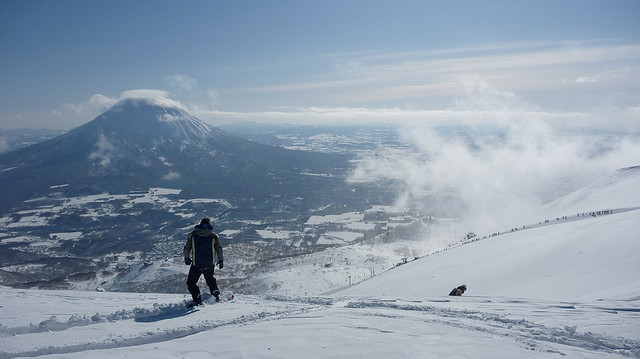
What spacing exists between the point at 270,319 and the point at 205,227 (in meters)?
3.09

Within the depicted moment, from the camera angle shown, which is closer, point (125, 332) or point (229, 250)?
point (125, 332)

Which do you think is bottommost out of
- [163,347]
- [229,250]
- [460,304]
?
[229,250]

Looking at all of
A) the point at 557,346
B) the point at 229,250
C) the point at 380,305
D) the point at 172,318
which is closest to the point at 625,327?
the point at 557,346

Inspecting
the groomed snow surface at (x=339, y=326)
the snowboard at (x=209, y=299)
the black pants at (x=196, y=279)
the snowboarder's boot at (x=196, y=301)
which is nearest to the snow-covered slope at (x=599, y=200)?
Answer: the groomed snow surface at (x=339, y=326)

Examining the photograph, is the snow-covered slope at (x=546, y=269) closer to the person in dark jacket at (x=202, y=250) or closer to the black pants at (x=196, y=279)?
the black pants at (x=196, y=279)

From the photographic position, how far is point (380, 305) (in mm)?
9758

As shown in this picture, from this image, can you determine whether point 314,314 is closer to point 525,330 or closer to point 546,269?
point 525,330

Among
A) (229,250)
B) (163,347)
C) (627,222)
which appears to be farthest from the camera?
(229,250)

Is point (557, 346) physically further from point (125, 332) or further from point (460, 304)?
point (125, 332)

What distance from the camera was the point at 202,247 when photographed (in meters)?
9.24

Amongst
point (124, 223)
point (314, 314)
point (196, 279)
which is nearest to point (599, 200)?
point (314, 314)

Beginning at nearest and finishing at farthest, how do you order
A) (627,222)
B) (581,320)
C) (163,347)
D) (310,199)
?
1. (163,347)
2. (581,320)
3. (627,222)
4. (310,199)

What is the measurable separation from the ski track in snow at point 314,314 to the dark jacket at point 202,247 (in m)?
1.11

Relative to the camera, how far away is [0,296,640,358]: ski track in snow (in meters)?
5.78
